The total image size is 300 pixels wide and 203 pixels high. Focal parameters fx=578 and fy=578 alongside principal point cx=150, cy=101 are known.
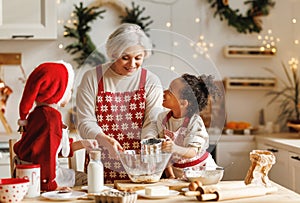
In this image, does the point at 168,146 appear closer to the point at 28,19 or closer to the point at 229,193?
the point at 229,193

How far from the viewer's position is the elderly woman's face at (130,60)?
8.45 ft

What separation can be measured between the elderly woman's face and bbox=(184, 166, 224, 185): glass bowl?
531 mm

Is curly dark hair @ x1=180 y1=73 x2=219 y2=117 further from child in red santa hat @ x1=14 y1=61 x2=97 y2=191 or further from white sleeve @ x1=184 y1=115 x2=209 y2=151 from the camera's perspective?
child in red santa hat @ x1=14 y1=61 x2=97 y2=191

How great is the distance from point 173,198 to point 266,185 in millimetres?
409

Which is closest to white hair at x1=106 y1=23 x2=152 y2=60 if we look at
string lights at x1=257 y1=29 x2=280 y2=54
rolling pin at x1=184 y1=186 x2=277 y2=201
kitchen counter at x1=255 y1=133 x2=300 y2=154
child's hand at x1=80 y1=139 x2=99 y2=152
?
child's hand at x1=80 y1=139 x2=99 y2=152

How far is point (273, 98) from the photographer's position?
191 inches

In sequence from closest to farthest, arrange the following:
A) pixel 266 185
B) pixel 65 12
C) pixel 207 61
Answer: pixel 266 185 → pixel 207 61 → pixel 65 12

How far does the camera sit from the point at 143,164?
7.91ft

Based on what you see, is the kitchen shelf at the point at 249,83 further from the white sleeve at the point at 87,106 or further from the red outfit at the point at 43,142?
the red outfit at the point at 43,142

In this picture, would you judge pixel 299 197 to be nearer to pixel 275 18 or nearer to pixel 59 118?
pixel 59 118

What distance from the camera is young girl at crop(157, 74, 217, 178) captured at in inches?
98.9

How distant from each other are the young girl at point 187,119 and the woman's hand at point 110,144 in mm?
215

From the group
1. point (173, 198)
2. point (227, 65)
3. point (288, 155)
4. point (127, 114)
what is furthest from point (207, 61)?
point (227, 65)

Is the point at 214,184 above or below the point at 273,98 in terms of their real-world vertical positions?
below
